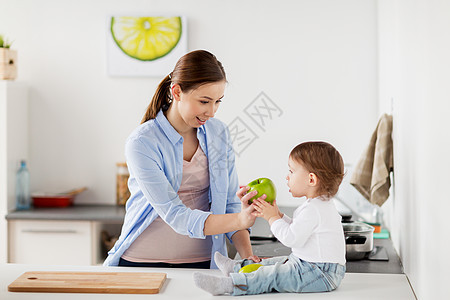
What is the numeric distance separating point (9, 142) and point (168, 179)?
6.74ft

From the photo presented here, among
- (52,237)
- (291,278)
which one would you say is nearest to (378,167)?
(291,278)

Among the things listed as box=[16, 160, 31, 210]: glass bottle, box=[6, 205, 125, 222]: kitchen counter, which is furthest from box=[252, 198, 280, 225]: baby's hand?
box=[16, 160, 31, 210]: glass bottle

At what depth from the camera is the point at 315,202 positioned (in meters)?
1.50

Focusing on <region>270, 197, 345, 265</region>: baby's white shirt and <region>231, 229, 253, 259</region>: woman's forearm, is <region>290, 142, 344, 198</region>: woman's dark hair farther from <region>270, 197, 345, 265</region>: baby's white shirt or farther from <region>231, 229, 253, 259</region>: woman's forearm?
<region>231, 229, 253, 259</region>: woman's forearm

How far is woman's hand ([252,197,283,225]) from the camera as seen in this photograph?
1.57 m

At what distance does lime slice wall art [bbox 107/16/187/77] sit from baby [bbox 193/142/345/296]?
2.30m

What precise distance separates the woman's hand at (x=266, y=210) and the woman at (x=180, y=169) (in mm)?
249

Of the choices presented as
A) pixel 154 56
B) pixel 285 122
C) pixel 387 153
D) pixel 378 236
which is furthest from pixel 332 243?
pixel 154 56

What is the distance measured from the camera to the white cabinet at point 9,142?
351 cm

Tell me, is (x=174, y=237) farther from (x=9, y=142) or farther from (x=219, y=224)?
(x=9, y=142)

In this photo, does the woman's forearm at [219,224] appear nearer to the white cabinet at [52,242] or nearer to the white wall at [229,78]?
the white cabinet at [52,242]

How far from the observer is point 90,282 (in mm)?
1578

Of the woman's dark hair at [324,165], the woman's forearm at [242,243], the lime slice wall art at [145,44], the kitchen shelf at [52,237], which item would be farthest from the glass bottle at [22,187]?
the woman's dark hair at [324,165]

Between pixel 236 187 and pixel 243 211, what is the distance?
44cm
